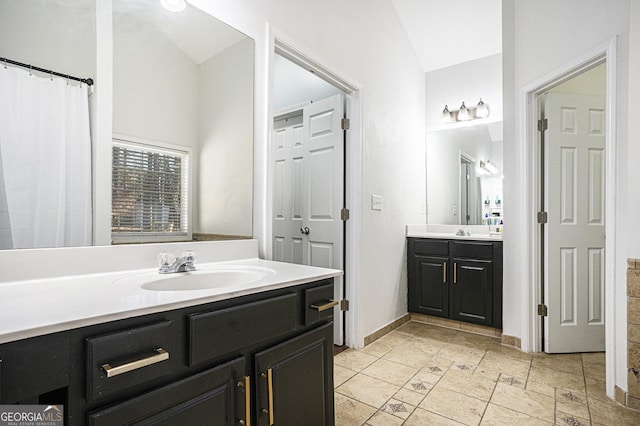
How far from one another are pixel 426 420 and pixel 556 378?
1097mm

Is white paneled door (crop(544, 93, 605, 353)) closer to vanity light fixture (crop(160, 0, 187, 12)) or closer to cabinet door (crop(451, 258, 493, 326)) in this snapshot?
cabinet door (crop(451, 258, 493, 326))

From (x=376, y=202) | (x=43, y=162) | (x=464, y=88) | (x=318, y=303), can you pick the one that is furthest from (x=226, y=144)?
(x=464, y=88)

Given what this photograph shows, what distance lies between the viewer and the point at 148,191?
142cm

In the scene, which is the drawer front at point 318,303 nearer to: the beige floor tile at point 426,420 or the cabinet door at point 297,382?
the cabinet door at point 297,382

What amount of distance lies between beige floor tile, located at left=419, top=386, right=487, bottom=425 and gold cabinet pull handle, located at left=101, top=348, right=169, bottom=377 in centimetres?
157

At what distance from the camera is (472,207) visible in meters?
Answer: 3.54

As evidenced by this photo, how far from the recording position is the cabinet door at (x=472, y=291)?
296 cm

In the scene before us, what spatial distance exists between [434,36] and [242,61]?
2.52m

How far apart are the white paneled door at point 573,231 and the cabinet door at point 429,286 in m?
0.84

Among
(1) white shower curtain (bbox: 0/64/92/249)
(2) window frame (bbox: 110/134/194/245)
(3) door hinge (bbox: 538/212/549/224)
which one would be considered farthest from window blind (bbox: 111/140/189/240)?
(3) door hinge (bbox: 538/212/549/224)

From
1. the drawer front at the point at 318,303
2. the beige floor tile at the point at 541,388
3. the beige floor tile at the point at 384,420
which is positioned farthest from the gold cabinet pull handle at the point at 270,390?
the beige floor tile at the point at 541,388

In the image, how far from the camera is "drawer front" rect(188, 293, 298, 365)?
89cm

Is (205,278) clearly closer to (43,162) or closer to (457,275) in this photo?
(43,162)

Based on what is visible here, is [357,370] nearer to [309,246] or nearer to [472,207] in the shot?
[309,246]
